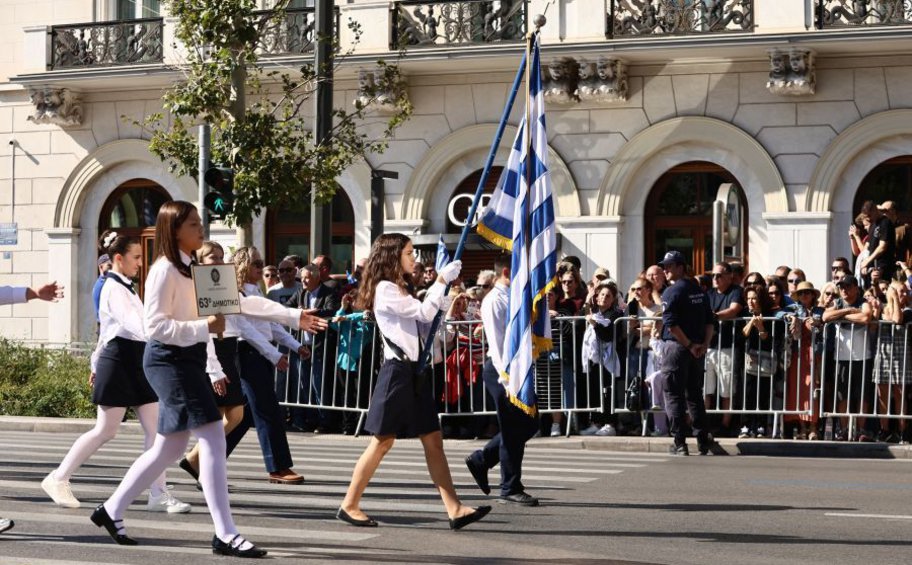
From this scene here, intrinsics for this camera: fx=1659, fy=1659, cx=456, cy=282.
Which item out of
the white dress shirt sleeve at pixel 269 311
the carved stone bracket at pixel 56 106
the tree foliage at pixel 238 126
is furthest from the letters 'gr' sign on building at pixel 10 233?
the white dress shirt sleeve at pixel 269 311

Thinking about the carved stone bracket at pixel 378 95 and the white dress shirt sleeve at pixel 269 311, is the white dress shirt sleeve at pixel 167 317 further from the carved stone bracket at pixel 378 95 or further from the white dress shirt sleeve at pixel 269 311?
the carved stone bracket at pixel 378 95

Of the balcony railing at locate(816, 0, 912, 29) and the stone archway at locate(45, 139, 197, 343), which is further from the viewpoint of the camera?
the stone archway at locate(45, 139, 197, 343)

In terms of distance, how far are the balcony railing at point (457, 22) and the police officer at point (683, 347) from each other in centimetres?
1078

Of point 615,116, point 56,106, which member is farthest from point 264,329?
point 56,106

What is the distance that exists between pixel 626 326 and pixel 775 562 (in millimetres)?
8745

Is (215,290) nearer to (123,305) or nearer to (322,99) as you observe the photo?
(123,305)

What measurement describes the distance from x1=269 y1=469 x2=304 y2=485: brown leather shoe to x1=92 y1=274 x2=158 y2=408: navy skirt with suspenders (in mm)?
1965

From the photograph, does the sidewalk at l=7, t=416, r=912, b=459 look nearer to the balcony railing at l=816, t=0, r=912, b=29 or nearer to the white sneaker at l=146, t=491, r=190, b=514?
the white sneaker at l=146, t=491, r=190, b=514

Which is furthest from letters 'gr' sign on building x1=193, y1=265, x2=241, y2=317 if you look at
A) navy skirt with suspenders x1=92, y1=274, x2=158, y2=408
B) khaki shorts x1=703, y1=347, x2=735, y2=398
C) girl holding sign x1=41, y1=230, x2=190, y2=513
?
khaki shorts x1=703, y1=347, x2=735, y2=398

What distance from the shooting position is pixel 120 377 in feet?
34.6

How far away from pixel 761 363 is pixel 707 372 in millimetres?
565

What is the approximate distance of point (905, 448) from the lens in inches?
619

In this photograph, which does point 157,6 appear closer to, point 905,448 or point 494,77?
point 494,77

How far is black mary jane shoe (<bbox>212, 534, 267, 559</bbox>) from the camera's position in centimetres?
832
